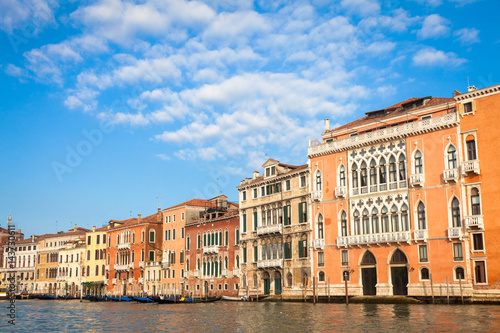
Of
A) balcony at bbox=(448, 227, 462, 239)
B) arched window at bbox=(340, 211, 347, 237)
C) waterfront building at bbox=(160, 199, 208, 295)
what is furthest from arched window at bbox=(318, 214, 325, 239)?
waterfront building at bbox=(160, 199, 208, 295)

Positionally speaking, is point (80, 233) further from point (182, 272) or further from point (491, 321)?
point (491, 321)

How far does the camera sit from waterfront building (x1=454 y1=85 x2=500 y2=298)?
1163 inches

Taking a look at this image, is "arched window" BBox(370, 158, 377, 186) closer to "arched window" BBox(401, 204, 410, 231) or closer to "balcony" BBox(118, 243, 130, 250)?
"arched window" BBox(401, 204, 410, 231)

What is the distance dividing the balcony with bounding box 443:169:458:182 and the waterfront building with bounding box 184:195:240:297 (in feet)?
66.7

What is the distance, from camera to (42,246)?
78125 mm

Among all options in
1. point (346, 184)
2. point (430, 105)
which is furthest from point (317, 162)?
point (430, 105)

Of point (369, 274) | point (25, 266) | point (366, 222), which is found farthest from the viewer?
point (25, 266)

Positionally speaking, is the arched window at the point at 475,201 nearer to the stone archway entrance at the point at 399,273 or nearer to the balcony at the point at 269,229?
the stone archway entrance at the point at 399,273

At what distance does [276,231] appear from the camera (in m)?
42.2

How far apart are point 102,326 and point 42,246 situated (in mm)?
59963

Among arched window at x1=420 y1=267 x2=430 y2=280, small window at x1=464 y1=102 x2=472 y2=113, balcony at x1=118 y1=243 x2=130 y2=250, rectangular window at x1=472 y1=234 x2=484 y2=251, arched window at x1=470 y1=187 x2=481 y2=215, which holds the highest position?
small window at x1=464 y1=102 x2=472 y2=113

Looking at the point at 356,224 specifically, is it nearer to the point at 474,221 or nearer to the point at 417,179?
the point at 417,179

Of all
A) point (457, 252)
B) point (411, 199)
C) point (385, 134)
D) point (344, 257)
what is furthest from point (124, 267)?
point (457, 252)

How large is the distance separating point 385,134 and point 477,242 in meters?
8.69
